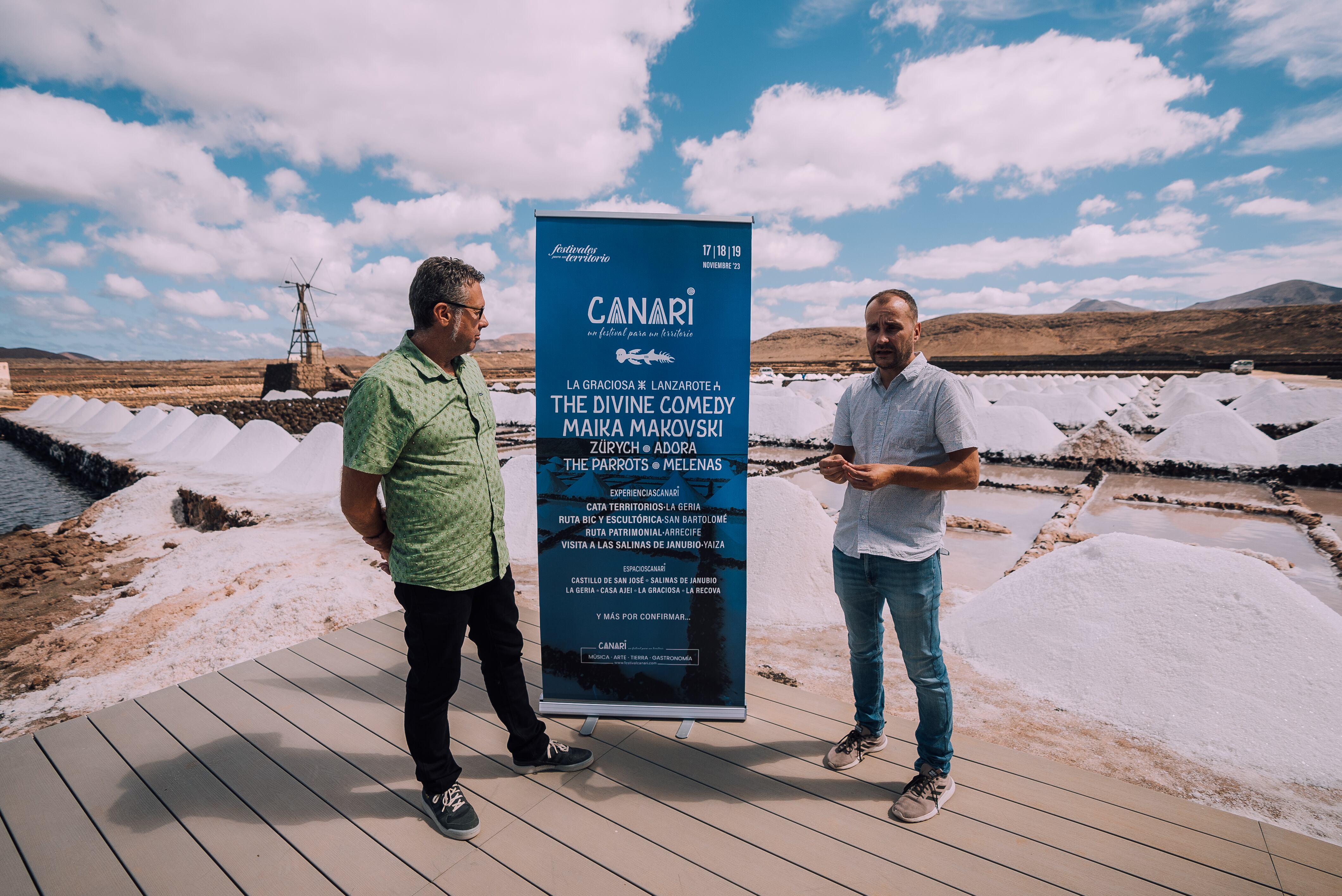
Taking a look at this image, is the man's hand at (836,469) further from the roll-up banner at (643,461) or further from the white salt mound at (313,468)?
the white salt mound at (313,468)

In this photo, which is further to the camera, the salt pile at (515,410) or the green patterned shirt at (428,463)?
the salt pile at (515,410)

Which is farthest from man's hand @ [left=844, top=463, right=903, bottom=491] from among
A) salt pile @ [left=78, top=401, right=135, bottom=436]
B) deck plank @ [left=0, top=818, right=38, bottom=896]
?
salt pile @ [left=78, top=401, right=135, bottom=436]

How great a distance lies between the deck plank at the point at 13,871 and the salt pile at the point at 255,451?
11.2m

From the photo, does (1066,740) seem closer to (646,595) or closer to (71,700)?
(646,595)

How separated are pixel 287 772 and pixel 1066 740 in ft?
12.2

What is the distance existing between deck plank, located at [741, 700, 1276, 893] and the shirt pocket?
124 cm

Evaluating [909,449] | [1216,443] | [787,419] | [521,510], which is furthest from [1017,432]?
[909,449]

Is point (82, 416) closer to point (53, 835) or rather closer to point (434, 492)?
point (53, 835)

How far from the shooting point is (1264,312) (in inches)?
3113

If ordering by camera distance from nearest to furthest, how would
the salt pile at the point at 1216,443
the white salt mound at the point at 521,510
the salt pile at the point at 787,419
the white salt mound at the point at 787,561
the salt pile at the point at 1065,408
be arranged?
the white salt mound at the point at 787,561
the white salt mound at the point at 521,510
the salt pile at the point at 1216,443
the salt pile at the point at 787,419
the salt pile at the point at 1065,408

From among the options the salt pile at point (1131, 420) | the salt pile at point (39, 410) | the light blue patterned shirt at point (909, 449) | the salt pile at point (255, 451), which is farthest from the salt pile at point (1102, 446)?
the salt pile at point (39, 410)

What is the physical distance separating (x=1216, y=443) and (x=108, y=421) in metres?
32.2

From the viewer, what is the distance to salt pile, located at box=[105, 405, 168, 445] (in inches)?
702

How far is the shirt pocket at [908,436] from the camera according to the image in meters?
2.18
